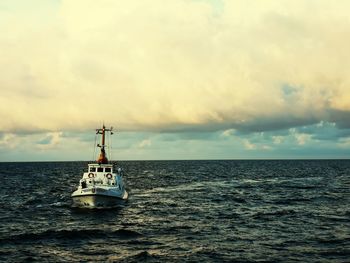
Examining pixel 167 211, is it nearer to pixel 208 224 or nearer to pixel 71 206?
pixel 208 224

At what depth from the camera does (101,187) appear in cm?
4409

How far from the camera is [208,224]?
36.0m

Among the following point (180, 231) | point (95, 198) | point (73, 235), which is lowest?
point (180, 231)

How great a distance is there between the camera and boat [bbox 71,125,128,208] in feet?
141

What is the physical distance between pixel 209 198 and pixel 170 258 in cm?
3192

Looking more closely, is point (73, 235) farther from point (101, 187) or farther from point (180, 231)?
point (101, 187)

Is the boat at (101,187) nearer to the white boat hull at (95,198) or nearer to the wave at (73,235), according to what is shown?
the white boat hull at (95,198)

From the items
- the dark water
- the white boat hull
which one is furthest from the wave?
the white boat hull

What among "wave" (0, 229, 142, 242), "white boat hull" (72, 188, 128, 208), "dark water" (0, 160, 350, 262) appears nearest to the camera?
"dark water" (0, 160, 350, 262)

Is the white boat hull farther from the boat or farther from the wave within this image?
the wave

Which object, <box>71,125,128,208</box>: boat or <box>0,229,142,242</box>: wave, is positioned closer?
<box>0,229,142,242</box>: wave

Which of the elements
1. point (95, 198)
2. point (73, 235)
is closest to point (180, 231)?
point (73, 235)

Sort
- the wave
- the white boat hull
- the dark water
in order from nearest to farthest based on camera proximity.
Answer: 1. the dark water
2. the wave
3. the white boat hull

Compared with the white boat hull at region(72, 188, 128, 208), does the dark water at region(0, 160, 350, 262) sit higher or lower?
lower
